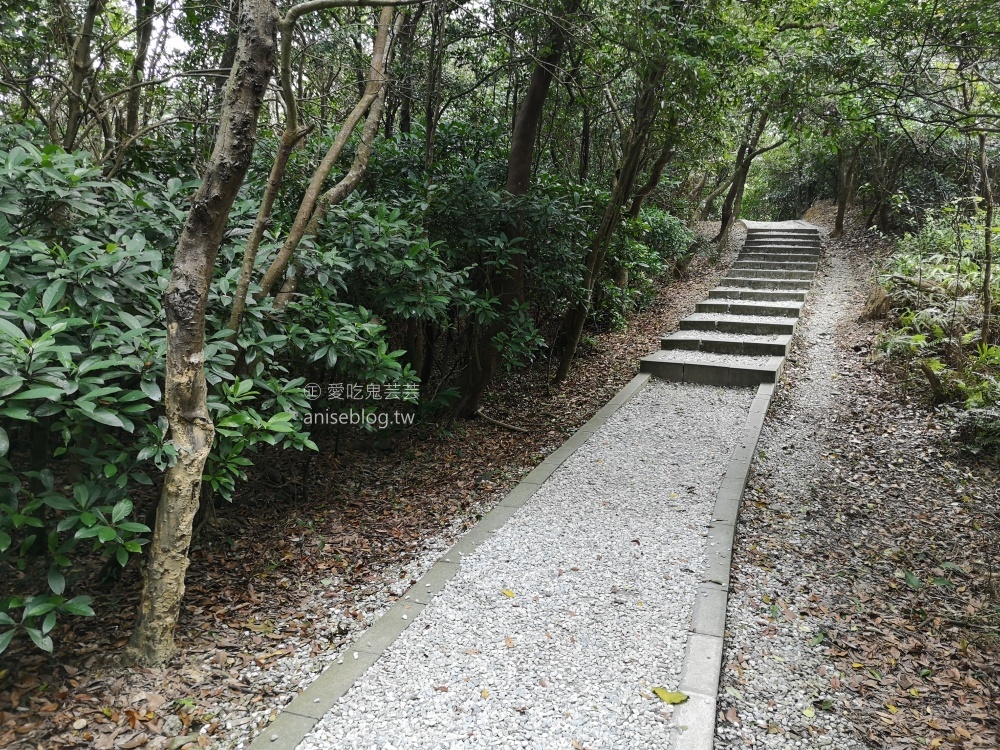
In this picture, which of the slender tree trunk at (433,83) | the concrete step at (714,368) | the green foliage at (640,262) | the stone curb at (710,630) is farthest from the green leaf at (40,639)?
the concrete step at (714,368)

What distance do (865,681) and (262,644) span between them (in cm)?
269

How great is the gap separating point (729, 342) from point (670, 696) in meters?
5.54

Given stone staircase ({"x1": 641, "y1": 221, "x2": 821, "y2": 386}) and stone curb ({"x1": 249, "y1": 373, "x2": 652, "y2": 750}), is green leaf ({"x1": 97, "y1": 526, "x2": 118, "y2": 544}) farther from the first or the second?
stone staircase ({"x1": 641, "y1": 221, "x2": 821, "y2": 386})

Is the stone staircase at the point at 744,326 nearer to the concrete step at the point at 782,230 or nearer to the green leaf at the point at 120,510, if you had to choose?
the concrete step at the point at 782,230

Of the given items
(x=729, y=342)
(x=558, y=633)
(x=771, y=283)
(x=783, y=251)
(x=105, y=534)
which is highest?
(x=783, y=251)

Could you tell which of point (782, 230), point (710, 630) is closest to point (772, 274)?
point (782, 230)

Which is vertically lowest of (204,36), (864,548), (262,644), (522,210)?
(262,644)

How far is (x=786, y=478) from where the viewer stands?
180 inches

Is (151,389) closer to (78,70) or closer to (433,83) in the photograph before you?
(78,70)

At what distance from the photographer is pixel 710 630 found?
9.28 feet

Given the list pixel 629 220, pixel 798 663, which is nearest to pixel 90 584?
pixel 798 663

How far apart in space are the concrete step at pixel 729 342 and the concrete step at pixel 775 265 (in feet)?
11.2

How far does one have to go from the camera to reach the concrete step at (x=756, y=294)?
8.94 metres

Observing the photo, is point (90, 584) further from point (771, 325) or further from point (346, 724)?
point (771, 325)
